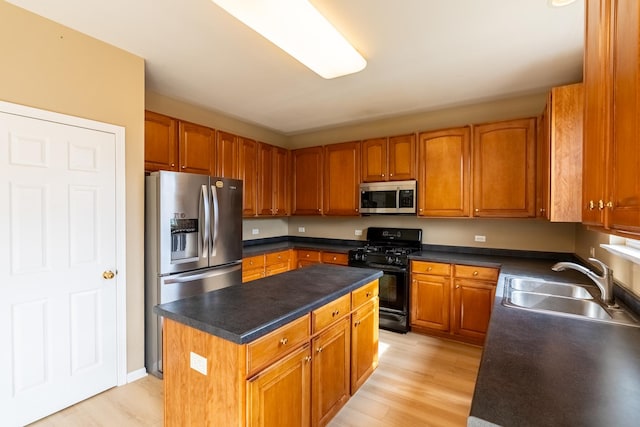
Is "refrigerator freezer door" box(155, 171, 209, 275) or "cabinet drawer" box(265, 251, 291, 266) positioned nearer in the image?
"refrigerator freezer door" box(155, 171, 209, 275)

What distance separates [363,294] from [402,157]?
208cm

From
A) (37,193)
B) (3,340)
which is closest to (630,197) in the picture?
(37,193)

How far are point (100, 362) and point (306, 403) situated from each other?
69.3 inches

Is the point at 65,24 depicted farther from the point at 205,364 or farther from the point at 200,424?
the point at 200,424

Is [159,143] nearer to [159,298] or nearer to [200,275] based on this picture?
[200,275]

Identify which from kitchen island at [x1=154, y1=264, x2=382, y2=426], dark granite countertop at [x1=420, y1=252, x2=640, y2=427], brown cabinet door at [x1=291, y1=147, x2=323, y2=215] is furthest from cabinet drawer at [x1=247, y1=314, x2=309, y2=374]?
brown cabinet door at [x1=291, y1=147, x2=323, y2=215]

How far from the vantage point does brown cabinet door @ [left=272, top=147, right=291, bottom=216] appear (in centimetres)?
444

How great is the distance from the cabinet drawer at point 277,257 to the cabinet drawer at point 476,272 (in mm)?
2216

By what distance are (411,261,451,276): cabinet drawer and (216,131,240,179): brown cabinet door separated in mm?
2491

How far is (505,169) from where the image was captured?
3.10m

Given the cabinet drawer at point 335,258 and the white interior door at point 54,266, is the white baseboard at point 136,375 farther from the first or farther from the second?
the cabinet drawer at point 335,258

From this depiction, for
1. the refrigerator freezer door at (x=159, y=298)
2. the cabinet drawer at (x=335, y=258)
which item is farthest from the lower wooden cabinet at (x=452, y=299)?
the refrigerator freezer door at (x=159, y=298)

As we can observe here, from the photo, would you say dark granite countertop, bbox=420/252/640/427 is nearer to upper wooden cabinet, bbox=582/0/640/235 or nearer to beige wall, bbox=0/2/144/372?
upper wooden cabinet, bbox=582/0/640/235

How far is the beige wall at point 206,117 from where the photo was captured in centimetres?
326
